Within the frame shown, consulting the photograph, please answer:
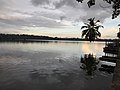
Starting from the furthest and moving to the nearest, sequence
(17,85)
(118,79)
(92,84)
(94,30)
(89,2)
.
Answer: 1. (94,30)
2. (92,84)
3. (17,85)
4. (89,2)
5. (118,79)

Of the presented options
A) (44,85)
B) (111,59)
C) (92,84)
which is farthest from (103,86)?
(111,59)

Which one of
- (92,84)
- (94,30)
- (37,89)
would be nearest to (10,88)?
(37,89)

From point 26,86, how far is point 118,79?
31.4ft

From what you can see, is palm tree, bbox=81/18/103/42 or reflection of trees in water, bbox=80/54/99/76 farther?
palm tree, bbox=81/18/103/42

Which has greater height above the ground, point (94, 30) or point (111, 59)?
point (94, 30)

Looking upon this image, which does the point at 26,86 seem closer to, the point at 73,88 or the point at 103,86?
the point at 73,88

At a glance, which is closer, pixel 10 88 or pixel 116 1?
pixel 116 1

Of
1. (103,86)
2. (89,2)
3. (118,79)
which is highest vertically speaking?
(89,2)

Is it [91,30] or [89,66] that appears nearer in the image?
[89,66]

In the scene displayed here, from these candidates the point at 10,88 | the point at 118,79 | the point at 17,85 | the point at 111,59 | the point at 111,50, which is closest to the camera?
the point at 118,79

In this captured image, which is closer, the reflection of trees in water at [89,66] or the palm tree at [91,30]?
the reflection of trees in water at [89,66]

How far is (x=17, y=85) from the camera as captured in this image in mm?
17469

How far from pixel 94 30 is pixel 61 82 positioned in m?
54.1

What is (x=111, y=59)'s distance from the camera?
35.1 m
